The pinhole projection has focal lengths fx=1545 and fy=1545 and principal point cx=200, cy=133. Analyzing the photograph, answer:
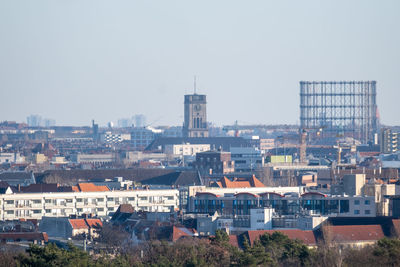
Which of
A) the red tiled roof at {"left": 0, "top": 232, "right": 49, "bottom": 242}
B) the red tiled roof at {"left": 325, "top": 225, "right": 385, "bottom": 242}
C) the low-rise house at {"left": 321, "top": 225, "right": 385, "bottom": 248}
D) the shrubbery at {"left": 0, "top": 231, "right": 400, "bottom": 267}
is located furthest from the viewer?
the red tiled roof at {"left": 0, "top": 232, "right": 49, "bottom": 242}

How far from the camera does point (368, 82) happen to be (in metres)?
189

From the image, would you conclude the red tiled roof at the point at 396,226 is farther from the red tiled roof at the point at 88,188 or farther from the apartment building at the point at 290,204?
the red tiled roof at the point at 88,188

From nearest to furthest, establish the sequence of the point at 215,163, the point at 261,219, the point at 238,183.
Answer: the point at 261,219
the point at 238,183
the point at 215,163

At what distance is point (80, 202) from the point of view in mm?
86438

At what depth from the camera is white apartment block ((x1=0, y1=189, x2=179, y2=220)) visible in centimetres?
8394

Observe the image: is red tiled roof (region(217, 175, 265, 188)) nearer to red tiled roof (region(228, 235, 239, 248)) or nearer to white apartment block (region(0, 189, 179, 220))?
white apartment block (region(0, 189, 179, 220))

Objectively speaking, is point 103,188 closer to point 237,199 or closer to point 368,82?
point 237,199

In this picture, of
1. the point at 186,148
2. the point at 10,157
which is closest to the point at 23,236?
the point at 10,157

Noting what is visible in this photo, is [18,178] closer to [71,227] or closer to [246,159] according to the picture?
[246,159]

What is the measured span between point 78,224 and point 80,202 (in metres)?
17.7

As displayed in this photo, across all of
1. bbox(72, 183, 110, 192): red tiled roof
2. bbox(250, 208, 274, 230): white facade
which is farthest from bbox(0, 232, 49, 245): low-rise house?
bbox(72, 183, 110, 192): red tiled roof

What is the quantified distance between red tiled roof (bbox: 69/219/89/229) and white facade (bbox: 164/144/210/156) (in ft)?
401

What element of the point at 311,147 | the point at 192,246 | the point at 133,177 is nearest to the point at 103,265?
the point at 192,246

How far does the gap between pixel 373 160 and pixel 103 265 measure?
93.3 metres
